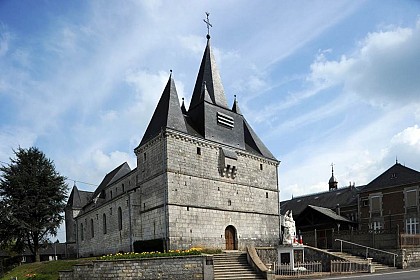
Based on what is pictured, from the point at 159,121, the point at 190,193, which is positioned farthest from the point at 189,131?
the point at 190,193

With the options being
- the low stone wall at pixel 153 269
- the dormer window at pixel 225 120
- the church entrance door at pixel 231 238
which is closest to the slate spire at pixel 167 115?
the dormer window at pixel 225 120

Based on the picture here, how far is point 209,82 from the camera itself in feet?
103

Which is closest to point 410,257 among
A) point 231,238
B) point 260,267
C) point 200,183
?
point 260,267

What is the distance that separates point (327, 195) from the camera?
1855 inches

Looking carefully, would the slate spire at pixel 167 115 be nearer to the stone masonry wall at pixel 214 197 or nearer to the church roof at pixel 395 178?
the stone masonry wall at pixel 214 197

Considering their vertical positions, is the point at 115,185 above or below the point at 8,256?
above

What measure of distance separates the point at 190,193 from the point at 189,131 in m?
4.76

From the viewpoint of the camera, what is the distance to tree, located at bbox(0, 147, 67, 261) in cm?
3769

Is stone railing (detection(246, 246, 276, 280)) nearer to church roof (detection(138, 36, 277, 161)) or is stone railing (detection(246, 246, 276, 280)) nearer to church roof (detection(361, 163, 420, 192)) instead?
church roof (detection(138, 36, 277, 161))

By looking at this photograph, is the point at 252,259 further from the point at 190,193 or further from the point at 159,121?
the point at 159,121

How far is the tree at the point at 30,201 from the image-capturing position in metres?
37.7

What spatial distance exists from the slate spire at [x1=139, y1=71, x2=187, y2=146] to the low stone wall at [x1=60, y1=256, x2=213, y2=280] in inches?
388

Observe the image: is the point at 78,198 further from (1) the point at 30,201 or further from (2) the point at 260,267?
(2) the point at 260,267

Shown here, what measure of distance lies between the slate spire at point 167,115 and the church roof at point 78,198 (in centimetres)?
3258
